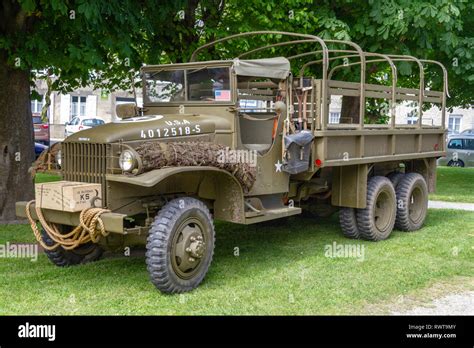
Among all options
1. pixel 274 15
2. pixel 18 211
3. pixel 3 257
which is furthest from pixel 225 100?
pixel 274 15

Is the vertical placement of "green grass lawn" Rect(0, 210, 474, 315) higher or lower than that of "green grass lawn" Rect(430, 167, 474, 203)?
higher

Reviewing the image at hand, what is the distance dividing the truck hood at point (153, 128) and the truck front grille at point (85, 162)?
0.24ft

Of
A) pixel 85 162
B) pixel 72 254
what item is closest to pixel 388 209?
pixel 72 254

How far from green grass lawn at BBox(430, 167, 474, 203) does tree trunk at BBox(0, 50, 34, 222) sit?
8884mm

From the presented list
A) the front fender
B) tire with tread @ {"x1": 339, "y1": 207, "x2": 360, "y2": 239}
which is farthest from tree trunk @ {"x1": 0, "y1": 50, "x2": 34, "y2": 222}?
tire with tread @ {"x1": 339, "y1": 207, "x2": 360, "y2": 239}

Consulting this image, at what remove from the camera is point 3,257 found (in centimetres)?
759

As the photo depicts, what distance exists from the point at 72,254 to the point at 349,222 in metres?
3.76

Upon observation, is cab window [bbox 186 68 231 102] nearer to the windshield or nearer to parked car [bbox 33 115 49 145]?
the windshield

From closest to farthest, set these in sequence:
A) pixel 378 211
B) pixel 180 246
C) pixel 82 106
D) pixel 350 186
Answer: pixel 180 246, pixel 350 186, pixel 378 211, pixel 82 106

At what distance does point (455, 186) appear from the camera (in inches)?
689

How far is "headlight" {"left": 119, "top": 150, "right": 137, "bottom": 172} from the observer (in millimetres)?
5824

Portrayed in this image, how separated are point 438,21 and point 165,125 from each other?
270 inches

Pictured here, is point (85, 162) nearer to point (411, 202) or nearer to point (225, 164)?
point (225, 164)

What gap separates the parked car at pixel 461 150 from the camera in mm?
27297
